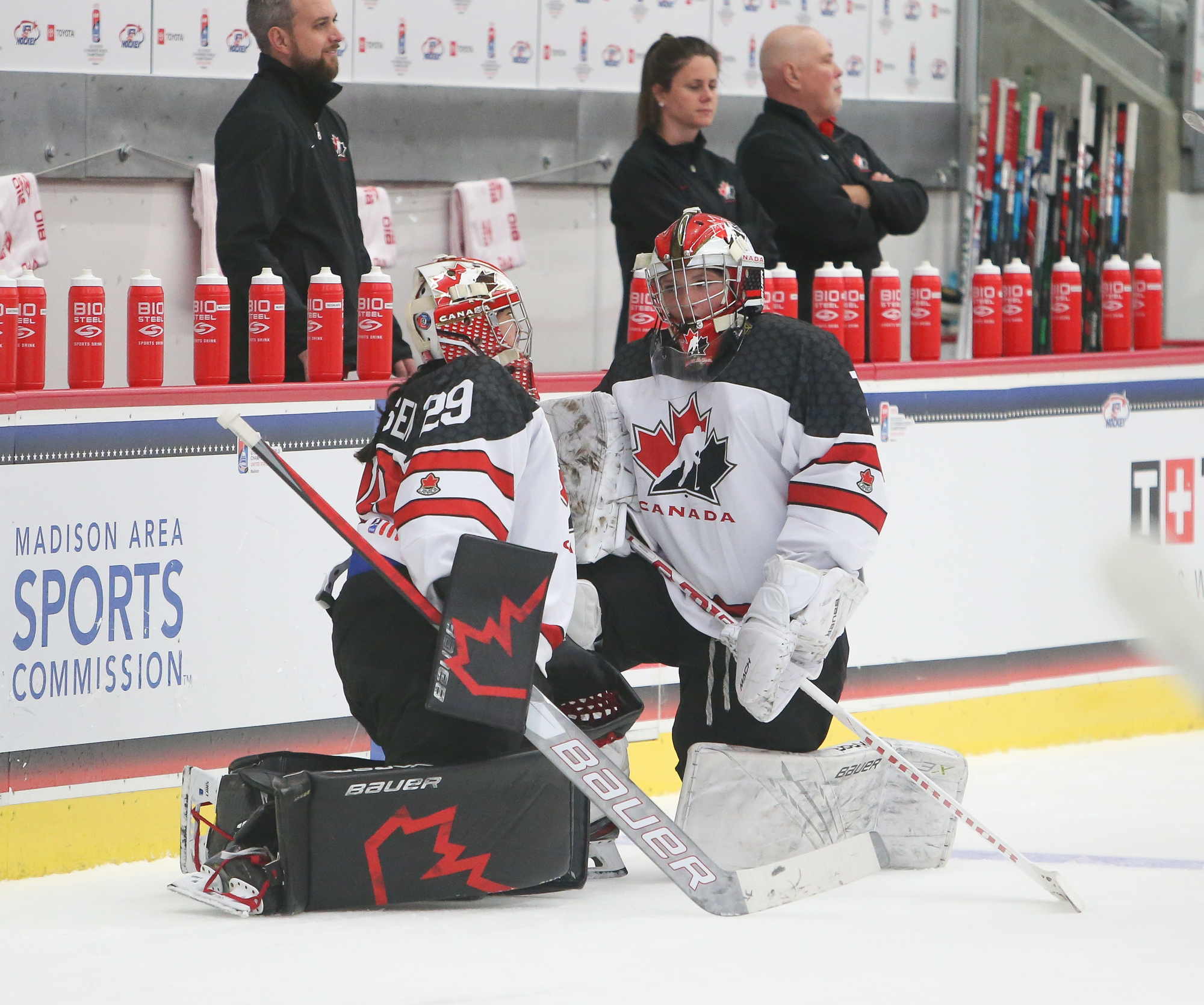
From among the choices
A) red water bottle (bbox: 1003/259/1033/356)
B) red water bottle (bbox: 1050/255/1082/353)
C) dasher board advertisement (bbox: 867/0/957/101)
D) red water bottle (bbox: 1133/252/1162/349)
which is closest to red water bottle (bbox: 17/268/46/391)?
red water bottle (bbox: 1003/259/1033/356)

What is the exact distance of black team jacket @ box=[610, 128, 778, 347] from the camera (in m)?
4.52

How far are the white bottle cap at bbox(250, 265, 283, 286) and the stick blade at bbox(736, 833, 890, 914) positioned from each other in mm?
1388

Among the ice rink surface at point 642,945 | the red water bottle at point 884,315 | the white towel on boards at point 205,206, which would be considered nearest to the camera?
the ice rink surface at point 642,945

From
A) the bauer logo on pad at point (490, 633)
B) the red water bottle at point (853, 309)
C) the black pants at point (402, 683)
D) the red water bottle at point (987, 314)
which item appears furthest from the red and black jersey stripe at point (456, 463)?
the red water bottle at point (987, 314)

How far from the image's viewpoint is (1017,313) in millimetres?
4641

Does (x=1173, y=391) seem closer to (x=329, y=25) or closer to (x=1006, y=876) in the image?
(x=1006, y=876)

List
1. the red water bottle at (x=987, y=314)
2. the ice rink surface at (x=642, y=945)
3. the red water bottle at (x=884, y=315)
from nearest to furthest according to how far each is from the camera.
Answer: the ice rink surface at (x=642, y=945), the red water bottle at (x=884, y=315), the red water bottle at (x=987, y=314)

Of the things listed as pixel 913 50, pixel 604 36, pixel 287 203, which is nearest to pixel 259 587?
pixel 287 203

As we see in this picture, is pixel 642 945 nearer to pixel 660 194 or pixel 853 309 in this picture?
pixel 853 309

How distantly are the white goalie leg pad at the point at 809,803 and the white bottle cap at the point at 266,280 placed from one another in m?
1.18

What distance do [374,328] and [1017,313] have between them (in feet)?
5.65

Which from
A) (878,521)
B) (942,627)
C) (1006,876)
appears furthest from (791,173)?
(1006,876)

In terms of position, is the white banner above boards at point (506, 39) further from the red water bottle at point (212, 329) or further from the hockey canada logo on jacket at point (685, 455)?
the hockey canada logo on jacket at point (685, 455)

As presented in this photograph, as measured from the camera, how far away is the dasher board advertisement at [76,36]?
4.94 metres
